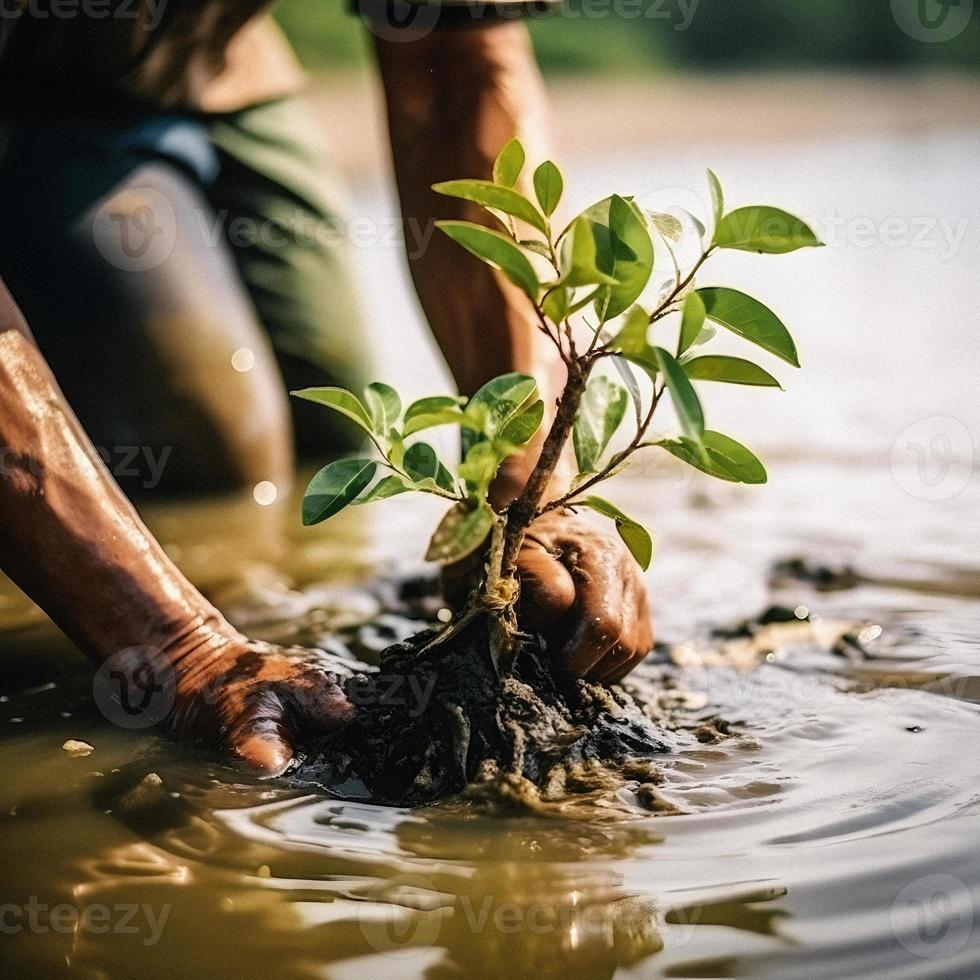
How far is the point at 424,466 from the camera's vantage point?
1.36 m

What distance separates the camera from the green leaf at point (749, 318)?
1.28 m

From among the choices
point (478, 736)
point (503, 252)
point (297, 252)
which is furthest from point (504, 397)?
point (297, 252)

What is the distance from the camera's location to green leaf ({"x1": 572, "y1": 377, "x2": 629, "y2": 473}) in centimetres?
142

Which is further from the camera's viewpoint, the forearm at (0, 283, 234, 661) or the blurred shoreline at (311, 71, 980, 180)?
the blurred shoreline at (311, 71, 980, 180)

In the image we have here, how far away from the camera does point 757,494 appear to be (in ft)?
9.03

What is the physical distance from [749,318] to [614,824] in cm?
52

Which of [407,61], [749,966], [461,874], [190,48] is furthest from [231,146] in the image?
[749,966]

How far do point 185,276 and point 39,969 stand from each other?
185cm

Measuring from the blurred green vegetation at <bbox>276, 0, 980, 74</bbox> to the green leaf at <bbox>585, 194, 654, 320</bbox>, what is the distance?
7.66 metres
